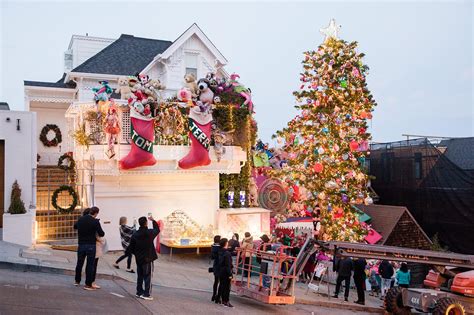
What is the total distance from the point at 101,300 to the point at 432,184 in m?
21.0

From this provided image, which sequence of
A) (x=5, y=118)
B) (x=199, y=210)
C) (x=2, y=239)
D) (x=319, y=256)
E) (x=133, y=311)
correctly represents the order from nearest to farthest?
(x=133, y=311) < (x=2, y=239) < (x=5, y=118) < (x=319, y=256) < (x=199, y=210)

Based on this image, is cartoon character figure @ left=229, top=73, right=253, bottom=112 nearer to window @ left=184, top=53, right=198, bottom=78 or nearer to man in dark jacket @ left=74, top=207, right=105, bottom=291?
window @ left=184, top=53, right=198, bottom=78

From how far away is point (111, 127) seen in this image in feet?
55.9

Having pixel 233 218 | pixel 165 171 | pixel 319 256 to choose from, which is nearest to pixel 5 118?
pixel 165 171

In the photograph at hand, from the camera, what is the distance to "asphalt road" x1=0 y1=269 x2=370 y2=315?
29.3 feet

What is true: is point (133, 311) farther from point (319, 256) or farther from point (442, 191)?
point (442, 191)

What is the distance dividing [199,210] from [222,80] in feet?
17.2

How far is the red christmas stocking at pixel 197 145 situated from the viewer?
59.0 ft

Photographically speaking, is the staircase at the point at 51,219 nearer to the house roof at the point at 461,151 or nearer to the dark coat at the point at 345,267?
the dark coat at the point at 345,267

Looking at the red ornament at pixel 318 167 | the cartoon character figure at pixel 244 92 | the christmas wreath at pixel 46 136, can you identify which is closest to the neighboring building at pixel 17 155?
the cartoon character figure at pixel 244 92

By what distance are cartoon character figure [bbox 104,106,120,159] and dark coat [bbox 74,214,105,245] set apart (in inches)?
273

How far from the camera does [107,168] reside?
17.4 metres

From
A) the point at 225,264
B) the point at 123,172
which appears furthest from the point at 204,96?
the point at 225,264

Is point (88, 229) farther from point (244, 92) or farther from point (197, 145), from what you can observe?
point (244, 92)
